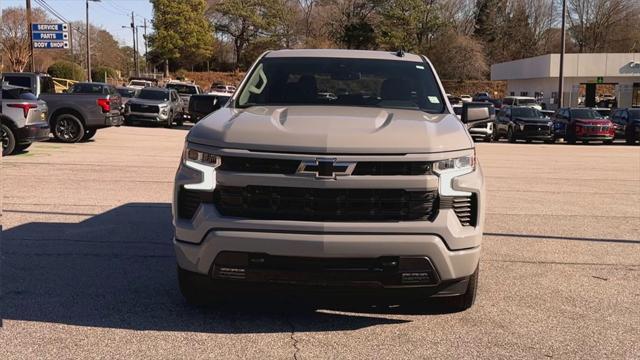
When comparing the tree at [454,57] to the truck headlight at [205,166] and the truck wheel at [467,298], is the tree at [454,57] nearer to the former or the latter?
the truck wheel at [467,298]

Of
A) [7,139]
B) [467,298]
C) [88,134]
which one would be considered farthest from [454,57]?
[467,298]

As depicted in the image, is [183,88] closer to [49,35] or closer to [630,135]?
[49,35]

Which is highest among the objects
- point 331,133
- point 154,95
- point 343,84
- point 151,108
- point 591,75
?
point 591,75

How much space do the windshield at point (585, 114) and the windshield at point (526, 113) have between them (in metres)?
1.35

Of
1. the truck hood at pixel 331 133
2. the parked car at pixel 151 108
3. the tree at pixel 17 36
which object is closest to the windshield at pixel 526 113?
the parked car at pixel 151 108

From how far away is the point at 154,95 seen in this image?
30.4 m

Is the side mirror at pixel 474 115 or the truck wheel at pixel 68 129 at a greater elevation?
the side mirror at pixel 474 115

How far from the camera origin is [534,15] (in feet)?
305

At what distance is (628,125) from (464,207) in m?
27.7

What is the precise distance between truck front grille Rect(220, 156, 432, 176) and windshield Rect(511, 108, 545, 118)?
26.7m

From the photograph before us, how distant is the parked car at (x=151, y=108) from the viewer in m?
29.4

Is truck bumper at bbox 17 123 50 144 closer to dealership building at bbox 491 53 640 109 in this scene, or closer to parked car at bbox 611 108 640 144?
parked car at bbox 611 108 640 144

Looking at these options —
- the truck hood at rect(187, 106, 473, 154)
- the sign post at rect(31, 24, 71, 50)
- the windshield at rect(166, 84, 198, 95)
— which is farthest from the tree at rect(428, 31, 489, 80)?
the truck hood at rect(187, 106, 473, 154)

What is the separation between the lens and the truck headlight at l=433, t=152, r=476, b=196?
4.20m
